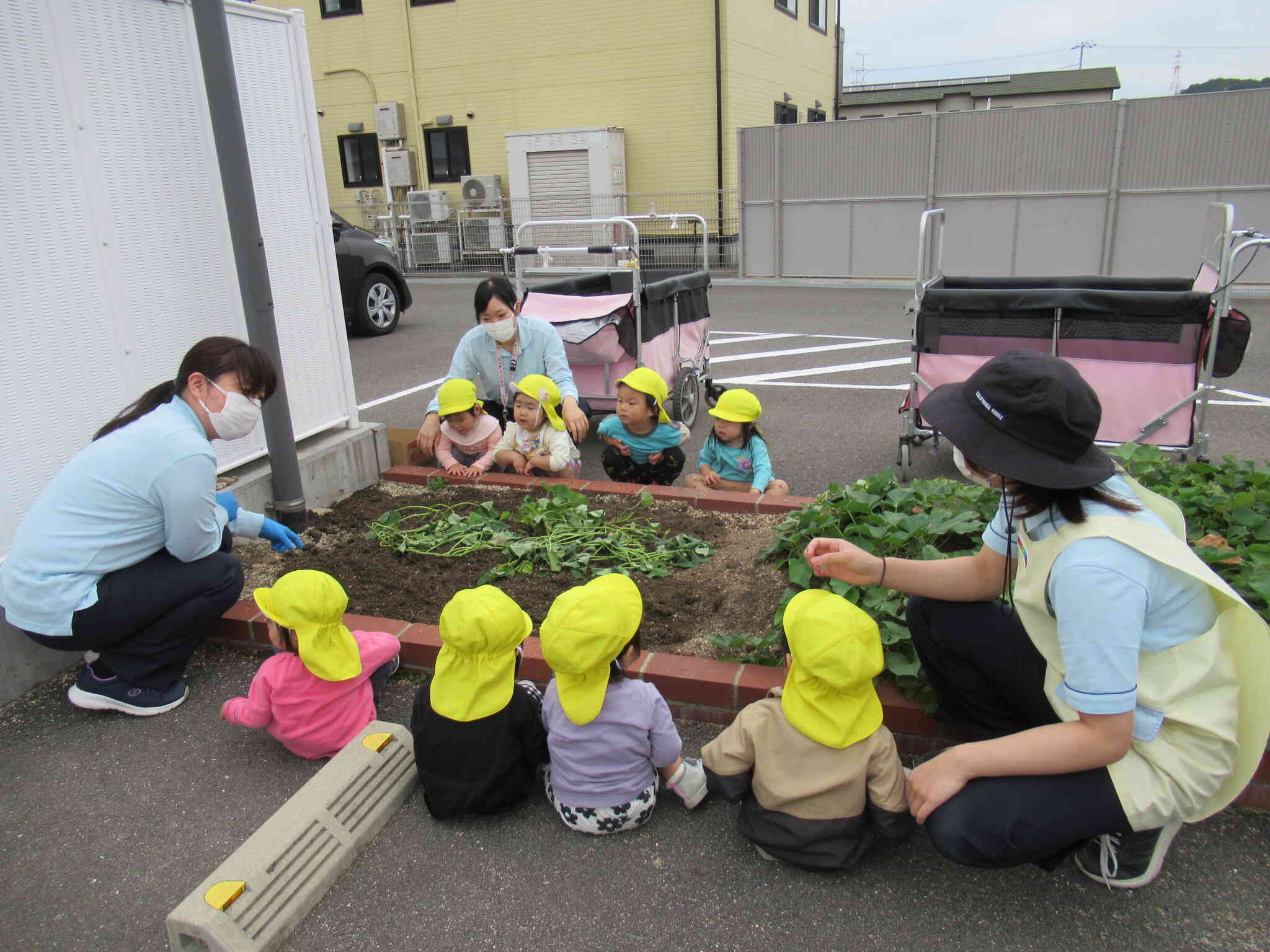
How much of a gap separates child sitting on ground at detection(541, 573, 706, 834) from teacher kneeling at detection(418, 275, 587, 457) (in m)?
2.81

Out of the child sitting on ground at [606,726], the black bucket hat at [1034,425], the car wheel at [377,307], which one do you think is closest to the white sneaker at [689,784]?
the child sitting on ground at [606,726]

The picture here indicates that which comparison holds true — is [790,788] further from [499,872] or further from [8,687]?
[8,687]

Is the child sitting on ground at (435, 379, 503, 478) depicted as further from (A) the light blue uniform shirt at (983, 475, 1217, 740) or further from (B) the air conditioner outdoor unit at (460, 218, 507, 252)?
(B) the air conditioner outdoor unit at (460, 218, 507, 252)

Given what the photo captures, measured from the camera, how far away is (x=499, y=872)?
2527 millimetres

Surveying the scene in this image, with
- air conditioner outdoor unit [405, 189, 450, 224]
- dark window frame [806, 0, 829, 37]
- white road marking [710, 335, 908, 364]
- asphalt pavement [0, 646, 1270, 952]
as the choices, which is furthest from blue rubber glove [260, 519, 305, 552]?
dark window frame [806, 0, 829, 37]

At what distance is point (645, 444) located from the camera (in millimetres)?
5398

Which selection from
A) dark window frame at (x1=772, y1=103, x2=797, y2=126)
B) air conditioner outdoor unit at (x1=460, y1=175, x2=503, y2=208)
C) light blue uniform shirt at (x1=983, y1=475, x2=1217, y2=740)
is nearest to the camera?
light blue uniform shirt at (x1=983, y1=475, x2=1217, y2=740)

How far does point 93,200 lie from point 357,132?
20281 mm

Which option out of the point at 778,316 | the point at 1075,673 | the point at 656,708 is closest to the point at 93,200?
the point at 656,708

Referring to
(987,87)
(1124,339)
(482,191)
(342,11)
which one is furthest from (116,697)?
(987,87)

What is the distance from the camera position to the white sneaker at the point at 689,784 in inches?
106

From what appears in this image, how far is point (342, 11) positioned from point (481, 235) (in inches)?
264

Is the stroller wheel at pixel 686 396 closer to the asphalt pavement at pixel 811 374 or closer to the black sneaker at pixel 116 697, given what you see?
the asphalt pavement at pixel 811 374

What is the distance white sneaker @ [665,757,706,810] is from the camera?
2684mm
